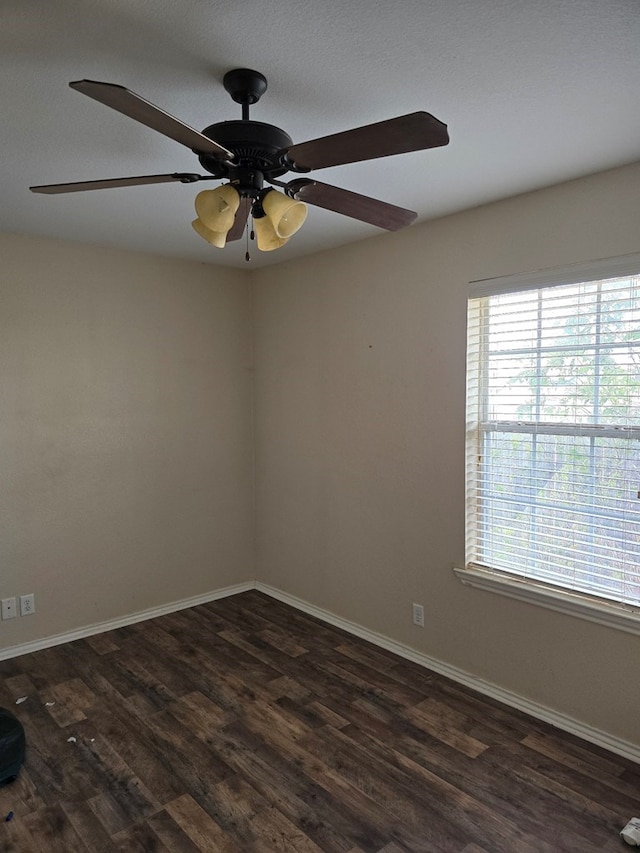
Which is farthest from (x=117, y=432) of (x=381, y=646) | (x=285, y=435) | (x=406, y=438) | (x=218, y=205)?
(x=218, y=205)

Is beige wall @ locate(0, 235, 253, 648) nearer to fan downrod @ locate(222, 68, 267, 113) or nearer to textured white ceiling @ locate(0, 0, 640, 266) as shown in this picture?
textured white ceiling @ locate(0, 0, 640, 266)

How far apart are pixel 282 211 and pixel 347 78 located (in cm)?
44

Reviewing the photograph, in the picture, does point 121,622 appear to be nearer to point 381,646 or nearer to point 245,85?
point 381,646

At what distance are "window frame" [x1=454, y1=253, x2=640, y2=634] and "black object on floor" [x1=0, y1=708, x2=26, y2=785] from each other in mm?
2101

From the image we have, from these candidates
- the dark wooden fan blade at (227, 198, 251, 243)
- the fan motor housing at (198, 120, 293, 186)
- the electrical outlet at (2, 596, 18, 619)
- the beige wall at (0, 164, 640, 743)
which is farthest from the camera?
the electrical outlet at (2, 596, 18, 619)

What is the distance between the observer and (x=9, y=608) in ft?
11.0

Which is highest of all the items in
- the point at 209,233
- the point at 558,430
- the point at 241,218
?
the point at 241,218

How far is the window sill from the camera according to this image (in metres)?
2.40

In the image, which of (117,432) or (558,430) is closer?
(558,430)

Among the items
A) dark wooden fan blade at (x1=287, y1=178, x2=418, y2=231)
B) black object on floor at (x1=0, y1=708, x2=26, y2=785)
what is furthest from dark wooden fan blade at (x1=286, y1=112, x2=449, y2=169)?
black object on floor at (x1=0, y1=708, x2=26, y2=785)

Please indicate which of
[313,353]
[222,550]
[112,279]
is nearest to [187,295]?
[112,279]

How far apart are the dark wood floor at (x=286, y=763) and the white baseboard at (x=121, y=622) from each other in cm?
8

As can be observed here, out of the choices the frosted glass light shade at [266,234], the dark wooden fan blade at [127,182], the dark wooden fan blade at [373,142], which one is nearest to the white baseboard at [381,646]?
the frosted glass light shade at [266,234]

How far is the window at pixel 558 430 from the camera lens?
241 cm
